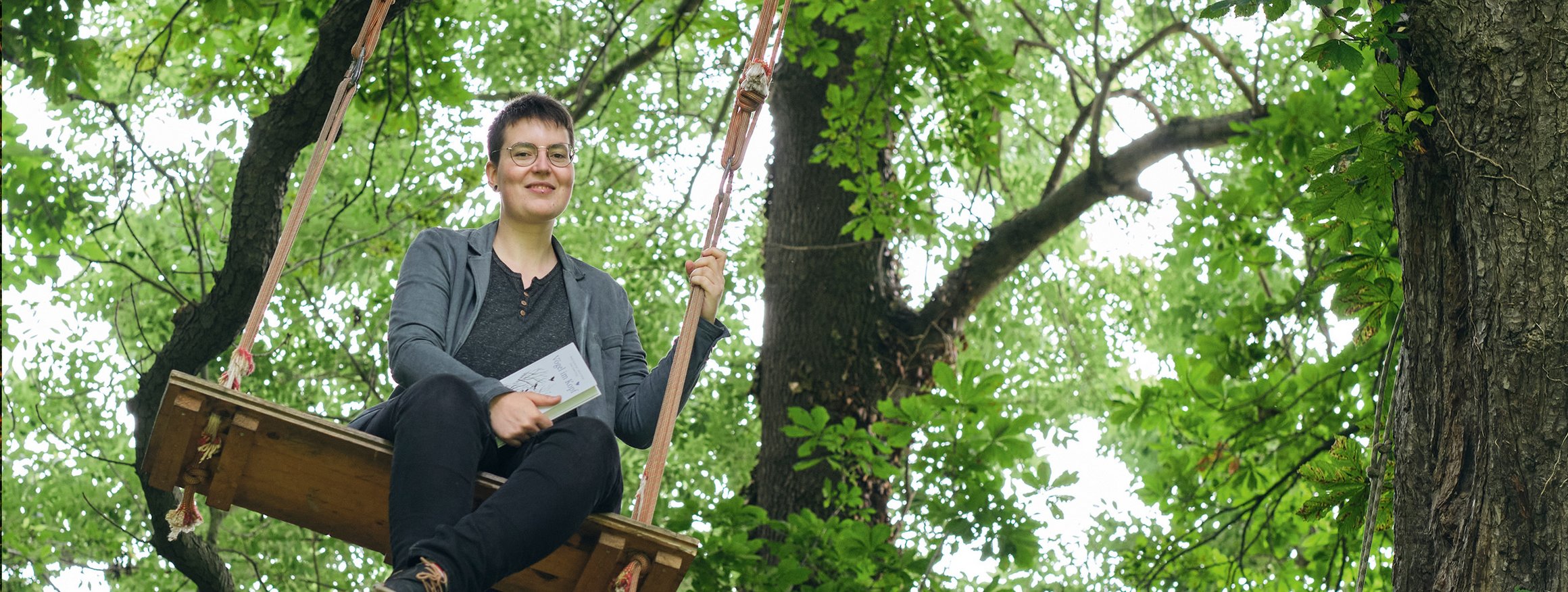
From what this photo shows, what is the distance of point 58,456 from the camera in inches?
339

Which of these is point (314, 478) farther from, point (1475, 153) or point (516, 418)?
point (1475, 153)

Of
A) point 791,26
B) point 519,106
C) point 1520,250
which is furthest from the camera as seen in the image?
point 791,26

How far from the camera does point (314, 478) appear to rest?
2582mm

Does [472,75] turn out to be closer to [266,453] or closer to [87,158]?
[87,158]

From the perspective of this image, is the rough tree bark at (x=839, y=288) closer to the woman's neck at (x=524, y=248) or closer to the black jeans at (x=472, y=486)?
the woman's neck at (x=524, y=248)

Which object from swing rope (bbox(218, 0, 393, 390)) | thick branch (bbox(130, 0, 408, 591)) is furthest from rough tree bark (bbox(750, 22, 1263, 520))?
swing rope (bbox(218, 0, 393, 390))

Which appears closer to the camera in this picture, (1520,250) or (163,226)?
(1520,250)

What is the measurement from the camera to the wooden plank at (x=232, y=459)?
2.49m

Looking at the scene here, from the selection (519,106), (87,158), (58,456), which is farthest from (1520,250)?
(58,456)

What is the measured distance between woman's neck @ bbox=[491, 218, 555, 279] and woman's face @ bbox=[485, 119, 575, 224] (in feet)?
0.07

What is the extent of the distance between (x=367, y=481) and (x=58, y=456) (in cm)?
709

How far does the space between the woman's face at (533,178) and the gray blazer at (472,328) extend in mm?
95

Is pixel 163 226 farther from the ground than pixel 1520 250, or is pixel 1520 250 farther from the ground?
pixel 163 226

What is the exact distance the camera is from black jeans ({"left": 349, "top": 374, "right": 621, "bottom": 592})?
227cm
